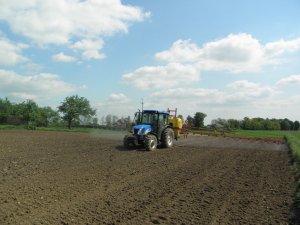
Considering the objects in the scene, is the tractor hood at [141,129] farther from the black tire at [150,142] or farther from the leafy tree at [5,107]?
the leafy tree at [5,107]

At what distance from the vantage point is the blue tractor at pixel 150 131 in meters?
19.8

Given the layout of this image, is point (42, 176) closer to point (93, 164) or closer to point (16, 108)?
point (93, 164)

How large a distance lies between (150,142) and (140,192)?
406 inches

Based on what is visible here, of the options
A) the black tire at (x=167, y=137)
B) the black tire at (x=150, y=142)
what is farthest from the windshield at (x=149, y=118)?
the black tire at (x=167, y=137)

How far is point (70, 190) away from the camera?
9.23m

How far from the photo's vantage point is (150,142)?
773 inches

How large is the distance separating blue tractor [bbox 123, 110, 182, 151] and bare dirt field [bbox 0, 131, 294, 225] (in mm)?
4497

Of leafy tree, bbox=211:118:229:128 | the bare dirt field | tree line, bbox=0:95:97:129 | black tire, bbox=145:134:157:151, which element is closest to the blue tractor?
black tire, bbox=145:134:157:151

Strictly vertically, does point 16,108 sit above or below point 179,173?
above

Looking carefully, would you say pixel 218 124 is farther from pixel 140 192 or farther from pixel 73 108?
pixel 140 192

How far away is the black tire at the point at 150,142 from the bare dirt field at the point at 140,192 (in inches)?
165

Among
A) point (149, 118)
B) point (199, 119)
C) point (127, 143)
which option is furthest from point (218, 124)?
point (127, 143)

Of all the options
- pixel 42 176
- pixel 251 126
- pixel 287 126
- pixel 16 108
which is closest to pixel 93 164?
pixel 42 176

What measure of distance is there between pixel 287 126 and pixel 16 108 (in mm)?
73621
